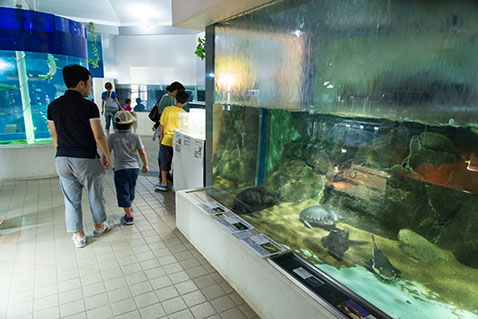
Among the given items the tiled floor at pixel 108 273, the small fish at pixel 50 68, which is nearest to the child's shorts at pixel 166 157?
the tiled floor at pixel 108 273

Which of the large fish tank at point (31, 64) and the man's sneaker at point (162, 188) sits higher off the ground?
the large fish tank at point (31, 64)

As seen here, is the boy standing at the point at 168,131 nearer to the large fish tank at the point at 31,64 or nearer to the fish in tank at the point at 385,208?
the fish in tank at the point at 385,208

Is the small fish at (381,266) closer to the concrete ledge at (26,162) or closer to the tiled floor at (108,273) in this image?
the tiled floor at (108,273)

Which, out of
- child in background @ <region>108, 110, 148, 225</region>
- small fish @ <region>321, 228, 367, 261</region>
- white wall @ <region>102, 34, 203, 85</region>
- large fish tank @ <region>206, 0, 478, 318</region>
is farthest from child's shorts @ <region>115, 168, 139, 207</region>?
white wall @ <region>102, 34, 203, 85</region>

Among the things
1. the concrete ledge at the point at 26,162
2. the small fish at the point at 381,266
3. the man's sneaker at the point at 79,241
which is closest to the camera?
the small fish at the point at 381,266

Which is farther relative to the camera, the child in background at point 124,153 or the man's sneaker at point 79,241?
the child in background at point 124,153

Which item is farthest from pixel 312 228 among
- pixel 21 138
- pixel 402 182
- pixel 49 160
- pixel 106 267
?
pixel 21 138

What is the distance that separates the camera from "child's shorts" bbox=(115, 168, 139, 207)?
3344mm

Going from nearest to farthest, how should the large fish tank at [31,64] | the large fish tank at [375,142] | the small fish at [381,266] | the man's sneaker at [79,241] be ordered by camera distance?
the large fish tank at [375,142] < the small fish at [381,266] < the man's sneaker at [79,241] < the large fish tank at [31,64]

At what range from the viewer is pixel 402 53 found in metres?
1.42

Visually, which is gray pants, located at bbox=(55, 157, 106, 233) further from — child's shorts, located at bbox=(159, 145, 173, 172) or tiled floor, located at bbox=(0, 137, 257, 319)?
child's shorts, located at bbox=(159, 145, 173, 172)

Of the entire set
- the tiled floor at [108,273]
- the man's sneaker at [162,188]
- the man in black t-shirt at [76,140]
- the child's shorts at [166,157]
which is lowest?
the tiled floor at [108,273]

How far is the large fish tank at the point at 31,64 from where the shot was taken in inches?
184

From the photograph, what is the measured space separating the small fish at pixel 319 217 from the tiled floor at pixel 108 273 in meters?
0.79
